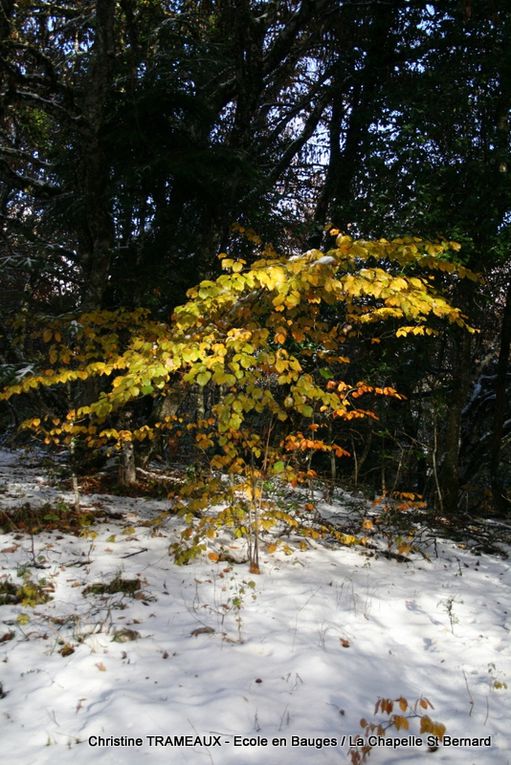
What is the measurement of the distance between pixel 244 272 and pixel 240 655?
3.38 m

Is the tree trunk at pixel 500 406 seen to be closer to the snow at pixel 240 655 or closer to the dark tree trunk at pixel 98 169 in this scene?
the snow at pixel 240 655

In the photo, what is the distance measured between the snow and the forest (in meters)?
0.11

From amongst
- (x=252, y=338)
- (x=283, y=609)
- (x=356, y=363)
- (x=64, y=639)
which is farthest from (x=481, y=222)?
(x=64, y=639)

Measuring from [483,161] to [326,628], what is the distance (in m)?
6.46

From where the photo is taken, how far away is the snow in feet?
8.16

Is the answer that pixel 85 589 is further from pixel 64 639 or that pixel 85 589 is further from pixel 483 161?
pixel 483 161

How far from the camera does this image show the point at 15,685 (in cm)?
276

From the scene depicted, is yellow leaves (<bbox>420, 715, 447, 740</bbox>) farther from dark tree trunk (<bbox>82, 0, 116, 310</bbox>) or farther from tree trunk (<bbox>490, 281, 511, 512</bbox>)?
tree trunk (<bbox>490, 281, 511, 512</bbox>)

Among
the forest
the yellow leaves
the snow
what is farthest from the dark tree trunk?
the yellow leaves

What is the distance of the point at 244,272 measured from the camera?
16.5ft

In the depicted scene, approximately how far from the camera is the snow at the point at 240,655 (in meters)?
2.49

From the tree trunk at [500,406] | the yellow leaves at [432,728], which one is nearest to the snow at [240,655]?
the yellow leaves at [432,728]

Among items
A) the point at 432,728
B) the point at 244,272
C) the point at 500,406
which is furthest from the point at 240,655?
the point at 500,406

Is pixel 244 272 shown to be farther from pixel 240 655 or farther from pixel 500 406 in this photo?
pixel 500 406
